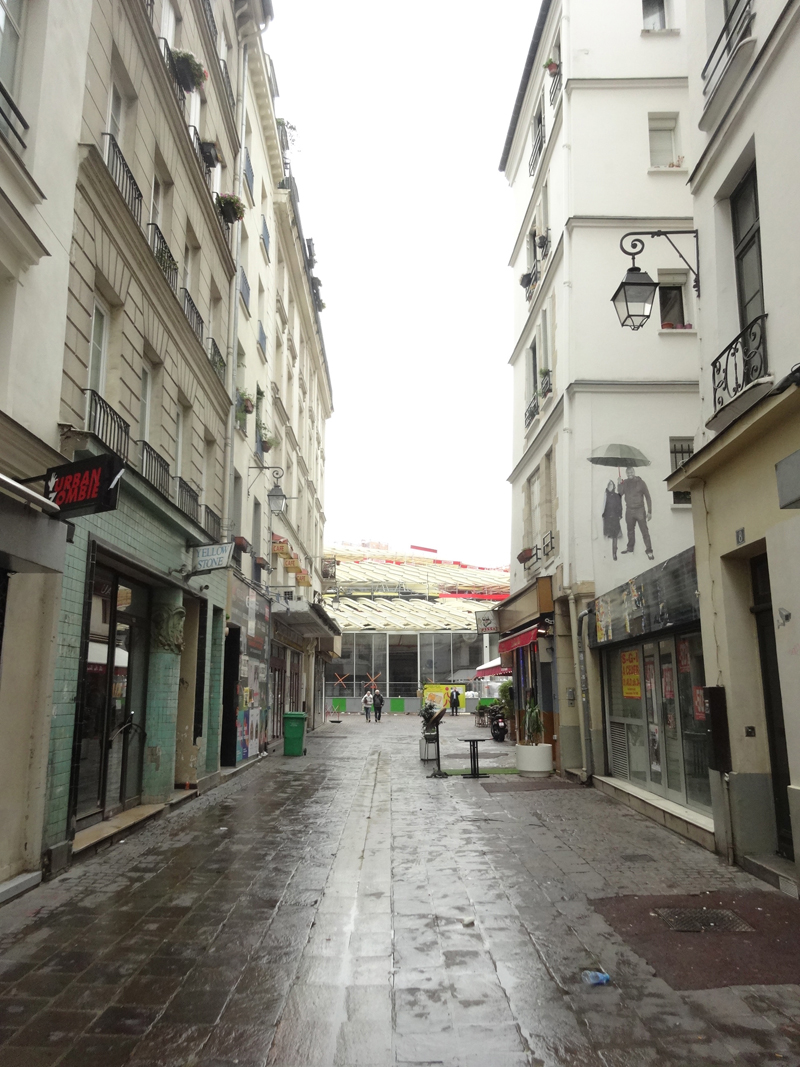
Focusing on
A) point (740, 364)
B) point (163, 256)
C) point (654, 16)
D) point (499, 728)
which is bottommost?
point (499, 728)

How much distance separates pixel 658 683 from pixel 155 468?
7.71 metres

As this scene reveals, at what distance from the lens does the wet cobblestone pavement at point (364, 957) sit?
3.95 m

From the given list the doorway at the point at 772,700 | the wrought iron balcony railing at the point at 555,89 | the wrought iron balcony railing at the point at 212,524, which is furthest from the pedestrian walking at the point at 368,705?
the doorway at the point at 772,700

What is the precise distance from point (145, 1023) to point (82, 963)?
1100mm

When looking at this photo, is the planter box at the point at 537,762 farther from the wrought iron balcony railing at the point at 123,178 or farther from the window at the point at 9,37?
the window at the point at 9,37

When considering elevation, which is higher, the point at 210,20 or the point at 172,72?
the point at 210,20

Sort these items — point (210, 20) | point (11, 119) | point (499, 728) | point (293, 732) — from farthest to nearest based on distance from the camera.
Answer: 1. point (499, 728)
2. point (293, 732)
3. point (210, 20)
4. point (11, 119)

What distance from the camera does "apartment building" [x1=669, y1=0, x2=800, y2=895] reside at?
7.07 meters

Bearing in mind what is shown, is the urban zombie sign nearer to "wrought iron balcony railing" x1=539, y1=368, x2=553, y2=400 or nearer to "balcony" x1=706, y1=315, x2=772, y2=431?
"balcony" x1=706, y1=315, x2=772, y2=431

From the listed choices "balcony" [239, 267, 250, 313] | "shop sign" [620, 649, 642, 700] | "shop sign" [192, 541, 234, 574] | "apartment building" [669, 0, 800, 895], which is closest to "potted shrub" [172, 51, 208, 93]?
"balcony" [239, 267, 250, 313]

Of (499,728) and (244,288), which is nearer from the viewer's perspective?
(244,288)

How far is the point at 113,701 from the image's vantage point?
10102mm

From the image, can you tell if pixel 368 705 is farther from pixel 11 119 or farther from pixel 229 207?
pixel 11 119

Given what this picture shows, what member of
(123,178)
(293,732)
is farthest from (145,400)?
(293,732)
